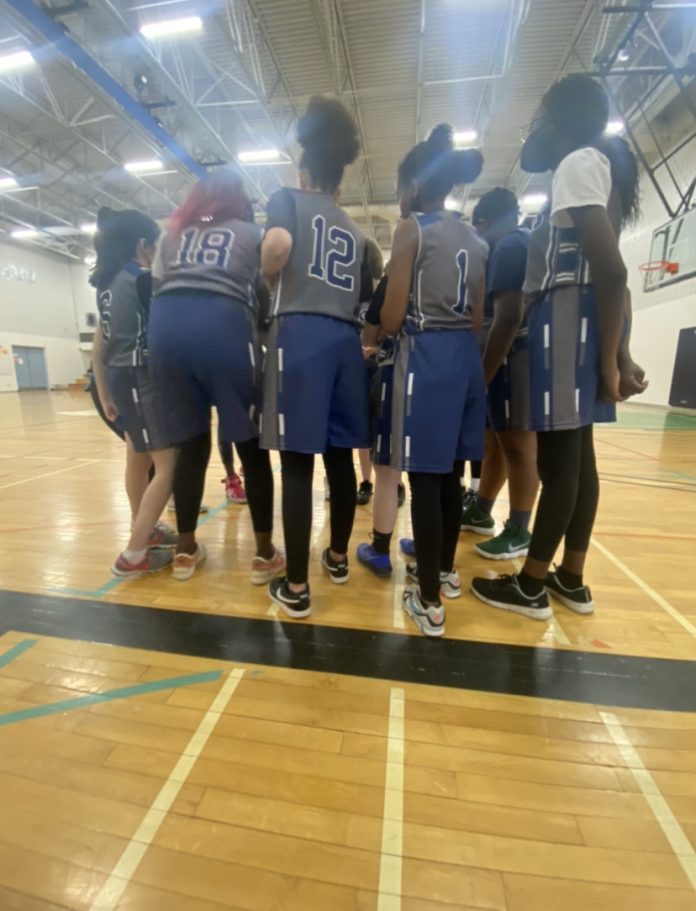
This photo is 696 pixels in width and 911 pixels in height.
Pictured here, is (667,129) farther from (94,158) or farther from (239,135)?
(94,158)

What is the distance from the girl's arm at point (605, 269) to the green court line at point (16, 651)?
1.99 meters

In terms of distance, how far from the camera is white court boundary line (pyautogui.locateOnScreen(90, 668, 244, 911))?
2.35 ft

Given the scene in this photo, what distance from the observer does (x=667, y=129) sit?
884cm

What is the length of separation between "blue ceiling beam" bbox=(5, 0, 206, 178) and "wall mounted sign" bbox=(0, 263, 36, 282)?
38.3 ft

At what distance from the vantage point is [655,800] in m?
0.87


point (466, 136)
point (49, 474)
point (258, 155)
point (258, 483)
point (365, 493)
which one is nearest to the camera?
point (258, 483)

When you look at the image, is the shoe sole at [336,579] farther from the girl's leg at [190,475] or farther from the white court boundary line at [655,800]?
the white court boundary line at [655,800]

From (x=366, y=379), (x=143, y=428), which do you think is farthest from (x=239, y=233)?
(x=143, y=428)

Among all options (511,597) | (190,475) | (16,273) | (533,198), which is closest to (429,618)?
(511,597)

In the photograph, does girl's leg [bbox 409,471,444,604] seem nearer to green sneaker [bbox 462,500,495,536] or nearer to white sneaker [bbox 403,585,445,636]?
white sneaker [bbox 403,585,445,636]

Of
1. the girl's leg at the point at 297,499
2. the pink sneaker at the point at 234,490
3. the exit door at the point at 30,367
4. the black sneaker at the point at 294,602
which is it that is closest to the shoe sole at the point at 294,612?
the black sneaker at the point at 294,602

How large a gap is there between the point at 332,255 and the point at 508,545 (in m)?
1.46

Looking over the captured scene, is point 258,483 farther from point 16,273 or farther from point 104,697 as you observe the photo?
point 16,273

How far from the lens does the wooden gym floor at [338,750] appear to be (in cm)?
74
